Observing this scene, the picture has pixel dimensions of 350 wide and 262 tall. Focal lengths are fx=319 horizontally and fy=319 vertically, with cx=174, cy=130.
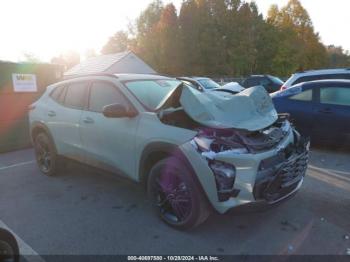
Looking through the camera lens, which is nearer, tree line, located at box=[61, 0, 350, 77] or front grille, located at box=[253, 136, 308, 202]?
front grille, located at box=[253, 136, 308, 202]

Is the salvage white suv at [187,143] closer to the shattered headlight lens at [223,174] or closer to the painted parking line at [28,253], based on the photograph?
the shattered headlight lens at [223,174]

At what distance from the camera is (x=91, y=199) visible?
4527 mm

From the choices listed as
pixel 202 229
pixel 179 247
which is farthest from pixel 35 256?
pixel 202 229

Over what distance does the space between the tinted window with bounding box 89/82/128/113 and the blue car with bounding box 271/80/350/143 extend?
4371 mm

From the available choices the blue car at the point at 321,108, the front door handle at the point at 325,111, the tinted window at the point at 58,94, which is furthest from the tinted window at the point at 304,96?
the tinted window at the point at 58,94

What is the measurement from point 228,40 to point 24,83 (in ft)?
146

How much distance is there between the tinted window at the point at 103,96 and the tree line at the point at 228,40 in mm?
41385

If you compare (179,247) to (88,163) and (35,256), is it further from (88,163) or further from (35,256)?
(88,163)

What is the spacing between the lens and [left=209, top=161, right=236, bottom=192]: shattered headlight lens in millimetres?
3033

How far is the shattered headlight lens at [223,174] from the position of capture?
3.03m

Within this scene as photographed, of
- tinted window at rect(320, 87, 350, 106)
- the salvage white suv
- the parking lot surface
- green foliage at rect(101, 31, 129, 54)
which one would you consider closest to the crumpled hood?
the salvage white suv

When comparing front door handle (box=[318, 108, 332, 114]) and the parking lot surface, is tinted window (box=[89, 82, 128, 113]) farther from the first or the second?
front door handle (box=[318, 108, 332, 114])

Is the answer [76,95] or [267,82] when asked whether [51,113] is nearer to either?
[76,95]

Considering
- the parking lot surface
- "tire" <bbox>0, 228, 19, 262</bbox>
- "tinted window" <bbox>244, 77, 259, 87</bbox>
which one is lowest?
the parking lot surface
